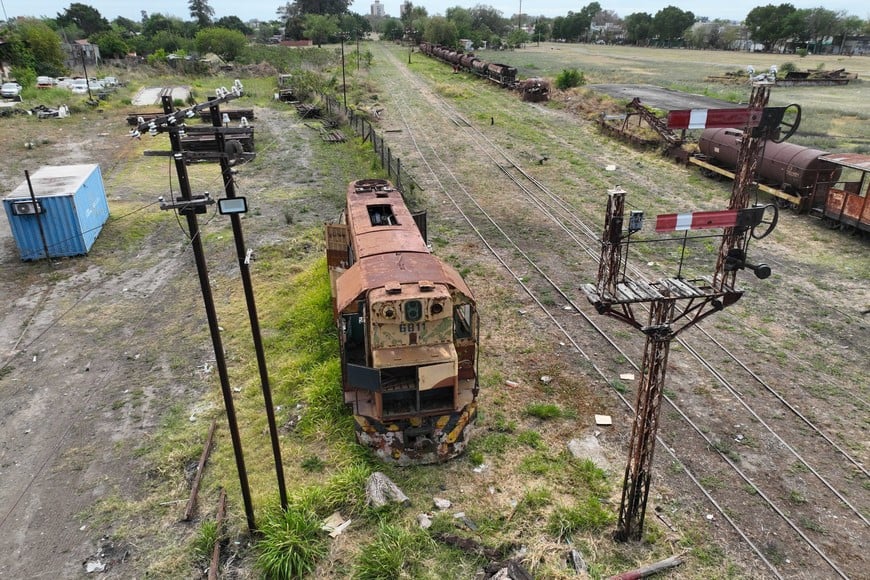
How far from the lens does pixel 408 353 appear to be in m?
8.87

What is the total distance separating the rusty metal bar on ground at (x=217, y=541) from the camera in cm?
778

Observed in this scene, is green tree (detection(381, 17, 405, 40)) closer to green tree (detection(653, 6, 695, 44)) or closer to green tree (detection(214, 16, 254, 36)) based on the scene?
green tree (detection(214, 16, 254, 36))

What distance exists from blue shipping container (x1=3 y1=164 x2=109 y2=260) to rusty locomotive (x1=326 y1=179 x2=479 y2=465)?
12313 mm

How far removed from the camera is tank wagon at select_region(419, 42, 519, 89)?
166 feet

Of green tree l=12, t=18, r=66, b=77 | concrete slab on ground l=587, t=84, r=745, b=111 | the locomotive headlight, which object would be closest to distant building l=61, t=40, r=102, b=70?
green tree l=12, t=18, r=66, b=77

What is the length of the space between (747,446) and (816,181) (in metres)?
14.9

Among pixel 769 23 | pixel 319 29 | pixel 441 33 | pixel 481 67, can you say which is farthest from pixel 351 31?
pixel 769 23

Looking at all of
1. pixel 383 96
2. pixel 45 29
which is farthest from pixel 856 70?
pixel 45 29

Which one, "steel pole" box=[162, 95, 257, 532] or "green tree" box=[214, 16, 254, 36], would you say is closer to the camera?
"steel pole" box=[162, 95, 257, 532]

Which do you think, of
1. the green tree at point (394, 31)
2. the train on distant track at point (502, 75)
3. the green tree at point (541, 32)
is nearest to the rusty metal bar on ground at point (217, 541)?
the train on distant track at point (502, 75)

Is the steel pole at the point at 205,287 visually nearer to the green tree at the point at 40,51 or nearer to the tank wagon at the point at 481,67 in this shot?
the tank wagon at the point at 481,67

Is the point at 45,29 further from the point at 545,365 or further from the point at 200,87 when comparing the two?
the point at 545,365

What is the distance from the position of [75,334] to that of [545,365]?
37.8 feet

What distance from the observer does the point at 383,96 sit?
48.4m
